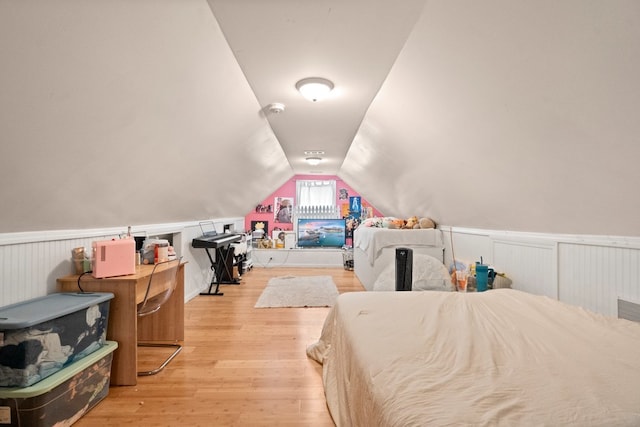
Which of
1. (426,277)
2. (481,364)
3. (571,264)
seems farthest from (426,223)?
(481,364)

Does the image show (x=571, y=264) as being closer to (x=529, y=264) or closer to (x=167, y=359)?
(x=529, y=264)

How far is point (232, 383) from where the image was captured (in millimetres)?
2127

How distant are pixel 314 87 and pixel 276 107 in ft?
2.05

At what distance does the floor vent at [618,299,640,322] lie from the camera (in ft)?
5.60

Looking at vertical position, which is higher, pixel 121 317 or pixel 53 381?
pixel 121 317

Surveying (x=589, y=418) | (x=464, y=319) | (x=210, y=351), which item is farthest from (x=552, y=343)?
(x=210, y=351)

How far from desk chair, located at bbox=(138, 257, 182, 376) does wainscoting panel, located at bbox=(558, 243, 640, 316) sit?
3.08m

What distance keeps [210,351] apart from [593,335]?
8.72 feet

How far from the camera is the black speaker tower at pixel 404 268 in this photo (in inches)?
126

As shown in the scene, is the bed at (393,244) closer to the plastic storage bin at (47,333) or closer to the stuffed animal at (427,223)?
the stuffed animal at (427,223)

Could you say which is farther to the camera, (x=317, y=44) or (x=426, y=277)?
(x=426, y=277)

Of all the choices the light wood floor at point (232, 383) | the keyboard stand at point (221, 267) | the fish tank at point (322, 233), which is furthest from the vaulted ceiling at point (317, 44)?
the fish tank at point (322, 233)

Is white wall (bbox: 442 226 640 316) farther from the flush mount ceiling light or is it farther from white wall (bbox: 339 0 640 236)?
the flush mount ceiling light

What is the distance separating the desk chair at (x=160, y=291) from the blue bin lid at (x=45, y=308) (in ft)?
1.18
